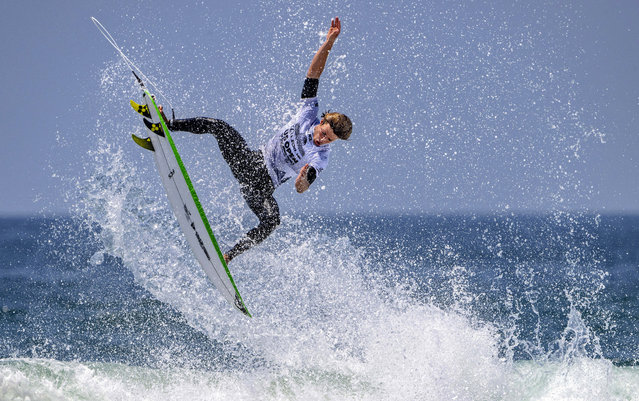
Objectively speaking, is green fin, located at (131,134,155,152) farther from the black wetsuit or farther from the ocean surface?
the ocean surface

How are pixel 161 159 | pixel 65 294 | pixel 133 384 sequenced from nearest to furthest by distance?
pixel 161 159 < pixel 133 384 < pixel 65 294

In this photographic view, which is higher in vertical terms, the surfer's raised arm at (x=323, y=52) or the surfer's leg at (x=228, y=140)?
the surfer's raised arm at (x=323, y=52)

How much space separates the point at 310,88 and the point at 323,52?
1.34ft

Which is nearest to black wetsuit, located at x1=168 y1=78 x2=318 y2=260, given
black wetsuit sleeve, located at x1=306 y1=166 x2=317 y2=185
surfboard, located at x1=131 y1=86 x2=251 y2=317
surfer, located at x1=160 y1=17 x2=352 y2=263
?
surfer, located at x1=160 y1=17 x2=352 y2=263

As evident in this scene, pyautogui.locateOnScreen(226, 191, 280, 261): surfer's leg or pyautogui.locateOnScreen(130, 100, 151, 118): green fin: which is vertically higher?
pyautogui.locateOnScreen(130, 100, 151, 118): green fin

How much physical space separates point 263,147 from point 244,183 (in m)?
0.45

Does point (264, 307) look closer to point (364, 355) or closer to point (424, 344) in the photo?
point (364, 355)

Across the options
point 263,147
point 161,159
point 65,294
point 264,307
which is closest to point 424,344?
point 264,307

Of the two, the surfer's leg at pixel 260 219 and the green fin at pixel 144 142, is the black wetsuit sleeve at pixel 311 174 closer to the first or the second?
the surfer's leg at pixel 260 219

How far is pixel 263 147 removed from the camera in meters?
7.42

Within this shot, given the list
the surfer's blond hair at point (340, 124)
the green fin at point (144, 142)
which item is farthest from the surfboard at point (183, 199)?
the surfer's blond hair at point (340, 124)

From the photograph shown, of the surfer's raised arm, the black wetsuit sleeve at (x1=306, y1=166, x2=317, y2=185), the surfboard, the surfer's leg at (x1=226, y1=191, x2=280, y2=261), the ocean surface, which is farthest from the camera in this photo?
the ocean surface

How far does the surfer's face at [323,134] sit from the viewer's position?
265 inches

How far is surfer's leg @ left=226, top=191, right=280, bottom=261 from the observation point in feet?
23.1
